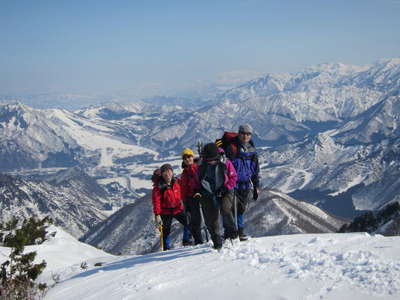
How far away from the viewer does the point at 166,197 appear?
1497 centimetres

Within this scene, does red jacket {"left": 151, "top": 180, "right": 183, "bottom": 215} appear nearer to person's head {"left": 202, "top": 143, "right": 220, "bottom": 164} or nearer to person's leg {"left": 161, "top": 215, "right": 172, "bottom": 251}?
person's leg {"left": 161, "top": 215, "right": 172, "bottom": 251}

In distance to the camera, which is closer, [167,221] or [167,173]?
[167,173]

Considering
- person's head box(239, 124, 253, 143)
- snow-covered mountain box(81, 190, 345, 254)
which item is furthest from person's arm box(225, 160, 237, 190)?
snow-covered mountain box(81, 190, 345, 254)

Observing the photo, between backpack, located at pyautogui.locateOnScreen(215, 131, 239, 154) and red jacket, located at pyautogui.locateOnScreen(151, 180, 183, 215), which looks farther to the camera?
red jacket, located at pyautogui.locateOnScreen(151, 180, 183, 215)

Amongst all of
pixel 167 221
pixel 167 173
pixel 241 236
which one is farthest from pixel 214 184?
pixel 167 221

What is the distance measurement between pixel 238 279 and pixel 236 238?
3614 mm

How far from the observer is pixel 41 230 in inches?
1459

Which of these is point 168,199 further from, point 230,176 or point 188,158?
point 230,176

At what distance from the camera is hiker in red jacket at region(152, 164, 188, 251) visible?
14.7 m

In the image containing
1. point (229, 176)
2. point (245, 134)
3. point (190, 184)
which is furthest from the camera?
point (190, 184)

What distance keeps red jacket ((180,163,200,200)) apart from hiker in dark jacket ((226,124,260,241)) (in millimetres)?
1601

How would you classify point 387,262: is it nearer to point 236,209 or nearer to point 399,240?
point 399,240

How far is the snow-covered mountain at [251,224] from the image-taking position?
9475 centimetres

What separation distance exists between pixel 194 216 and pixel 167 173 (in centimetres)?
181
